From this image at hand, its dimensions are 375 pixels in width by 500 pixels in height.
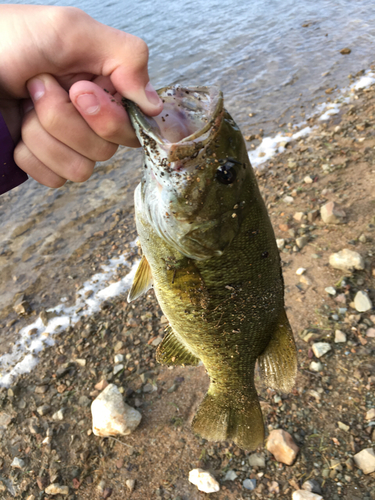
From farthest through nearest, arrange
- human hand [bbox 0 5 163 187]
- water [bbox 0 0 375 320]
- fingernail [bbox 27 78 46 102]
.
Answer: water [bbox 0 0 375 320]
fingernail [bbox 27 78 46 102]
human hand [bbox 0 5 163 187]

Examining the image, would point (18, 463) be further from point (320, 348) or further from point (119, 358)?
point (320, 348)

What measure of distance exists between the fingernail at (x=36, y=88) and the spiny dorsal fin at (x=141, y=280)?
1201mm

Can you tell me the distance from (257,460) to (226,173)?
2.38 metres

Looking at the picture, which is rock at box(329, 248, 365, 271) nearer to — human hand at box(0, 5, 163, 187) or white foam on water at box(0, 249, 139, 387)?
white foam on water at box(0, 249, 139, 387)

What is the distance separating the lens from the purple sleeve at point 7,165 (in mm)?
1711

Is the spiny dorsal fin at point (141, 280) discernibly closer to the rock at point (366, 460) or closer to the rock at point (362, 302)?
the rock at point (366, 460)

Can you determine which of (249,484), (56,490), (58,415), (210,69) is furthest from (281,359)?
(210,69)

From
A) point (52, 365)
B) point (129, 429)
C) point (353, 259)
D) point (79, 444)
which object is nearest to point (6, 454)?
point (79, 444)

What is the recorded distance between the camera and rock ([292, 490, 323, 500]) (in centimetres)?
242

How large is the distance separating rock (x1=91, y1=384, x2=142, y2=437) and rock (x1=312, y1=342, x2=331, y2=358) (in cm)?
Result: 176

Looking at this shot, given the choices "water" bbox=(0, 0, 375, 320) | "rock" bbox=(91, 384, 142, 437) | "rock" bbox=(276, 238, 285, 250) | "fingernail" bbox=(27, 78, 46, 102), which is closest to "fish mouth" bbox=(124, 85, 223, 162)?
"fingernail" bbox=(27, 78, 46, 102)

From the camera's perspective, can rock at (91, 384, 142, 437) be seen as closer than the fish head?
No

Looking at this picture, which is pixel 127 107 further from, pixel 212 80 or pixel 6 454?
pixel 212 80

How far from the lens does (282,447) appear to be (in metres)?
2.71
